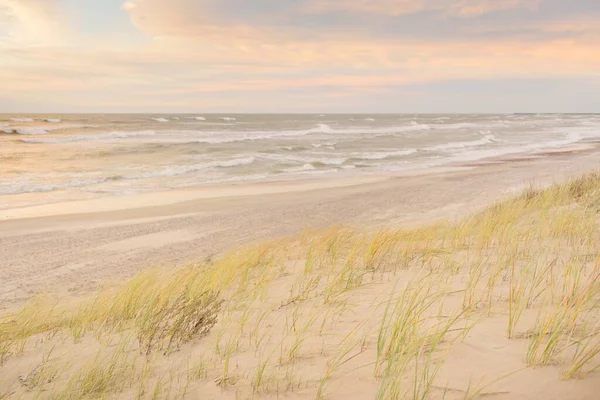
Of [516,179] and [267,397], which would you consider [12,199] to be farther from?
[516,179]

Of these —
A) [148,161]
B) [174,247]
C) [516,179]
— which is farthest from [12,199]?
[516,179]

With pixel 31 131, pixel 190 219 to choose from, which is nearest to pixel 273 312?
pixel 190 219

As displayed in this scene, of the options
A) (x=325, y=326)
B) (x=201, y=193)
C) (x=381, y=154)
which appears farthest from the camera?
(x=381, y=154)

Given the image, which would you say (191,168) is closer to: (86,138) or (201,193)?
(201,193)

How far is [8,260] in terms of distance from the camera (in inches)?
344

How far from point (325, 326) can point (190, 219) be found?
8.91m

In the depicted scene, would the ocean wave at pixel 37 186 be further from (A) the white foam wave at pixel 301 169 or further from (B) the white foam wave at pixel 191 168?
(A) the white foam wave at pixel 301 169

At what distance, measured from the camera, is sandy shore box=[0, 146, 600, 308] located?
27.7ft

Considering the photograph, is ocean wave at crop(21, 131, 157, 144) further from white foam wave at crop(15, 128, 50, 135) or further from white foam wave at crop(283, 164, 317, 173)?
white foam wave at crop(283, 164, 317, 173)

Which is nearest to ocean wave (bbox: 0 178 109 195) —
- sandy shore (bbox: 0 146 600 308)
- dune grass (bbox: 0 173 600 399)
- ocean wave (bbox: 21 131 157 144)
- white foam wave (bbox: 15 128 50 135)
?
sandy shore (bbox: 0 146 600 308)

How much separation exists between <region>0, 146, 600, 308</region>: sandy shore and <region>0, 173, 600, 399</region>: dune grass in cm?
240

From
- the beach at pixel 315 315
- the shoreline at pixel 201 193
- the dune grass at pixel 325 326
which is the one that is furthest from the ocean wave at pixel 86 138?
the dune grass at pixel 325 326

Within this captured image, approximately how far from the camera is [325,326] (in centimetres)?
368

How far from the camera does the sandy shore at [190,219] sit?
843 cm
